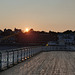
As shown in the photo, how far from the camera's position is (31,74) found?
16.9m

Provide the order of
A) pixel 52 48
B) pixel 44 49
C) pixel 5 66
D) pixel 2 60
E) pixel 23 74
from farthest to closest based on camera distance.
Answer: pixel 52 48, pixel 44 49, pixel 5 66, pixel 2 60, pixel 23 74

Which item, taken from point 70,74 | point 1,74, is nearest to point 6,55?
point 1,74

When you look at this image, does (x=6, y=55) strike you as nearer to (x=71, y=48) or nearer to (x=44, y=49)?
(x=44, y=49)

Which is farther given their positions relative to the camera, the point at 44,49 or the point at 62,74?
the point at 44,49

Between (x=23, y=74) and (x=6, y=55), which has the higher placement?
(x=6, y=55)

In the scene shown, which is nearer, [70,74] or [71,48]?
[70,74]

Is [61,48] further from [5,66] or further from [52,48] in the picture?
[5,66]

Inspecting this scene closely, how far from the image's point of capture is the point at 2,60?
18.9 metres

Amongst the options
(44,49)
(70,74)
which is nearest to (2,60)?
(70,74)

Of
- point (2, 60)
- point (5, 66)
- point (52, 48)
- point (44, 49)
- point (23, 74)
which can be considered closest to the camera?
point (23, 74)

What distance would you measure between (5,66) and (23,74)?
407cm

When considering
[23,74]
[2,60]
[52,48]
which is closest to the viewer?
[23,74]

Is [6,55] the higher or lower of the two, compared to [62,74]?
higher

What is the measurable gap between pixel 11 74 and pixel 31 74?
4.78 feet
